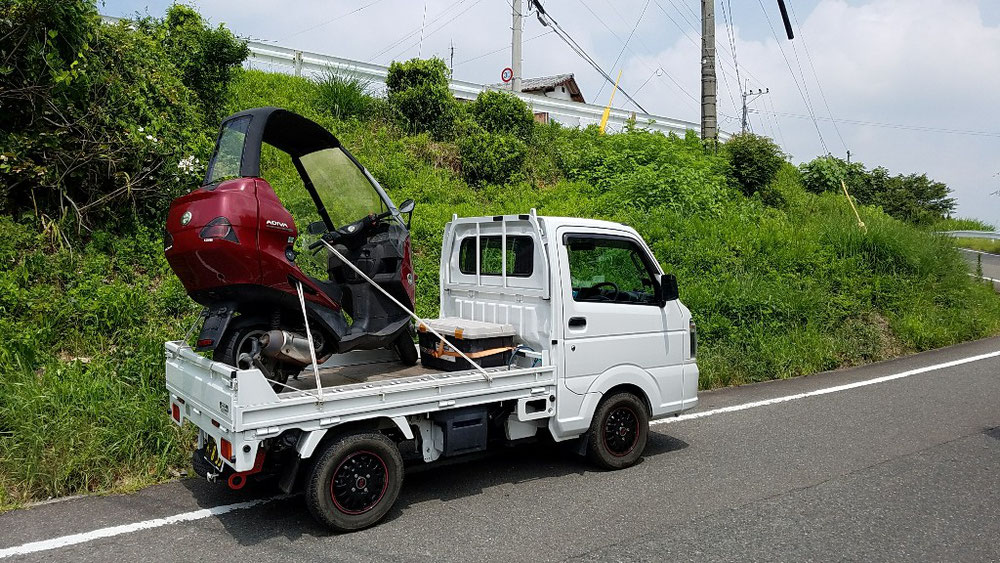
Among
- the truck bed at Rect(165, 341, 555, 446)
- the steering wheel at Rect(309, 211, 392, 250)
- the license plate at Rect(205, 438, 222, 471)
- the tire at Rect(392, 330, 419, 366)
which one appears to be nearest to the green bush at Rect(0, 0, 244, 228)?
the truck bed at Rect(165, 341, 555, 446)

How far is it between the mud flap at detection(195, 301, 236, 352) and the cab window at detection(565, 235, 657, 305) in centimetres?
260

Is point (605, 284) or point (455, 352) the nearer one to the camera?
point (455, 352)

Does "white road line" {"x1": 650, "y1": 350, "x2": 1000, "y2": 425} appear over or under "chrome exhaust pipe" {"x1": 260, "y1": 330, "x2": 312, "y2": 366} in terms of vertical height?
under

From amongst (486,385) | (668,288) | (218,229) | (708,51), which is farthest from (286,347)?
(708,51)

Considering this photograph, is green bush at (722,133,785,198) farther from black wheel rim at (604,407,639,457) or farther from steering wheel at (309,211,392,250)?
steering wheel at (309,211,392,250)

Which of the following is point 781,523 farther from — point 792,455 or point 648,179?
point 648,179

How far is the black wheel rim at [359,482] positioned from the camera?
4.53 m

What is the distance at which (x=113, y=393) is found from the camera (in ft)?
20.1

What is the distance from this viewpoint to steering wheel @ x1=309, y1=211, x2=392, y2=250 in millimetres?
5386

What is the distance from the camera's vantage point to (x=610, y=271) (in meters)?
6.55

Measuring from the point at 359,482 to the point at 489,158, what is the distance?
9.60 metres

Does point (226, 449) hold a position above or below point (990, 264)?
below

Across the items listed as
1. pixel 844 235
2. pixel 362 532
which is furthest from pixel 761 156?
pixel 362 532

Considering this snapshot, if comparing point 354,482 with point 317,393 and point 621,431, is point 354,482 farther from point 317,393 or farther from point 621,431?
point 621,431
